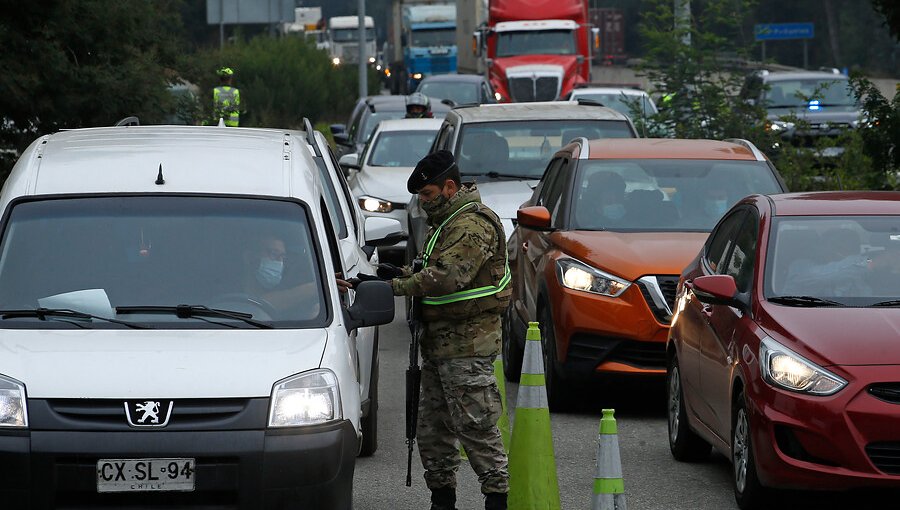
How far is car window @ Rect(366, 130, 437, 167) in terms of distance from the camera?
66.7ft

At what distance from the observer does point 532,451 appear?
726 cm

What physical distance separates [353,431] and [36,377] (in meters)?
1.23

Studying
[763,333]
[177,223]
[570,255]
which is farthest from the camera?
[570,255]

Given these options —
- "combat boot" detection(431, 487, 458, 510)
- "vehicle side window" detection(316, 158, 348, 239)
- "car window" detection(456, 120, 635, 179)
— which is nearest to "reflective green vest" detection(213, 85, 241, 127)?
"car window" detection(456, 120, 635, 179)

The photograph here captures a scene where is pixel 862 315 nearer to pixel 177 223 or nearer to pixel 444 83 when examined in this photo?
pixel 177 223

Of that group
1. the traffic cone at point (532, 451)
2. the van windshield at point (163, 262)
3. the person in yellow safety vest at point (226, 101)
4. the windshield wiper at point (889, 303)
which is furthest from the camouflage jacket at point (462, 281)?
the person in yellow safety vest at point (226, 101)

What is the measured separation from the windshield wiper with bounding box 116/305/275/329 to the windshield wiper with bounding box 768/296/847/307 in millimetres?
2569

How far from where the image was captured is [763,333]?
754 centimetres

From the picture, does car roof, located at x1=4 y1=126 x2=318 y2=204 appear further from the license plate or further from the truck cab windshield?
the truck cab windshield

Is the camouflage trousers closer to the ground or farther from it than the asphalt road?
farther from it

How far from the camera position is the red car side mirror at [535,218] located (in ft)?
35.2

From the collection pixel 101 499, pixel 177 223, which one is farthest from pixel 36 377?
pixel 177 223

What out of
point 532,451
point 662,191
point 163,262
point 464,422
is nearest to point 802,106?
point 662,191

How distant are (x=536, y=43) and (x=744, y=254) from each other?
3462 cm
